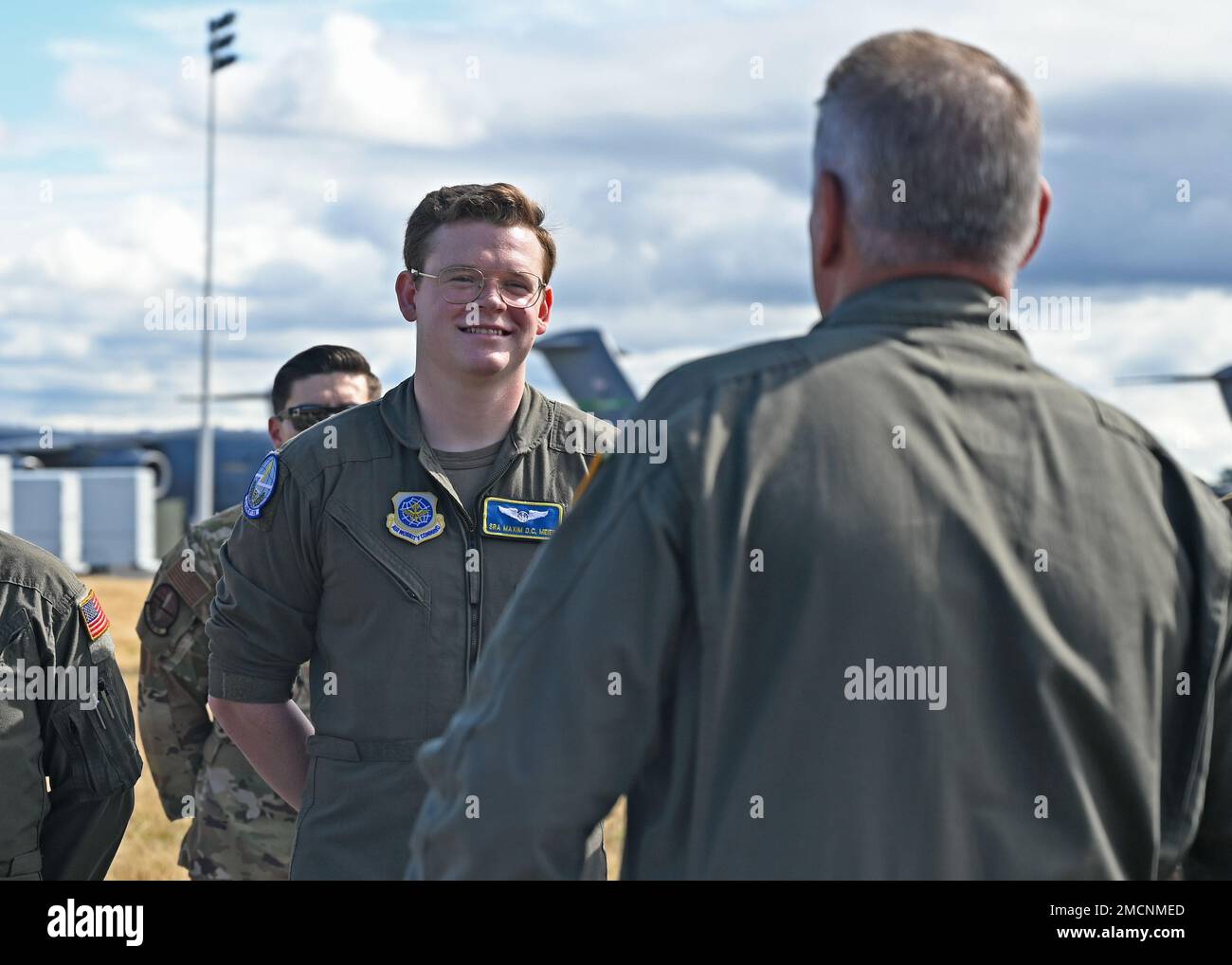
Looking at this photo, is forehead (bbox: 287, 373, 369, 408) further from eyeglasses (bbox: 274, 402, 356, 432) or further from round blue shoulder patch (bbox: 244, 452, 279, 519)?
round blue shoulder patch (bbox: 244, 452, 279, 519)

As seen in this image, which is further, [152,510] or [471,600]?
[152,510]

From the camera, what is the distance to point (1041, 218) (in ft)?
6.11

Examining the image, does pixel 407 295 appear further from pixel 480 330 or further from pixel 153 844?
pixel 153 844

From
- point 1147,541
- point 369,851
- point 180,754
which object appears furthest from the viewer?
point 180,754

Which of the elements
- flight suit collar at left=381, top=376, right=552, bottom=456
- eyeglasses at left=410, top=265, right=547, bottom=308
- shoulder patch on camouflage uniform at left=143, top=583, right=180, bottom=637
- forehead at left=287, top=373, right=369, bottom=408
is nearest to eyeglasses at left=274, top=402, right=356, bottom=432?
forehead at left=287, top=373, right=369, bottom=408

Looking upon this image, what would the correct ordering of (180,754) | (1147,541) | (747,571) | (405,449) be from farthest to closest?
(180,754) → (405,449) → (1147,541) → (747,571)

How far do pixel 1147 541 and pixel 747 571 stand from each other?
511mm

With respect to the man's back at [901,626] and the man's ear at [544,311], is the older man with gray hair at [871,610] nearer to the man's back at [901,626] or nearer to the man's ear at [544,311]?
the man's back at [901,626]

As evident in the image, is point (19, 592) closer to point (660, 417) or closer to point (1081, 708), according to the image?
point (660, 417)

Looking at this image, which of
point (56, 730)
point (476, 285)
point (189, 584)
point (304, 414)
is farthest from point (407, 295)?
point (189, 584)

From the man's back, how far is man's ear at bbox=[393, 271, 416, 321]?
2.04 metres
